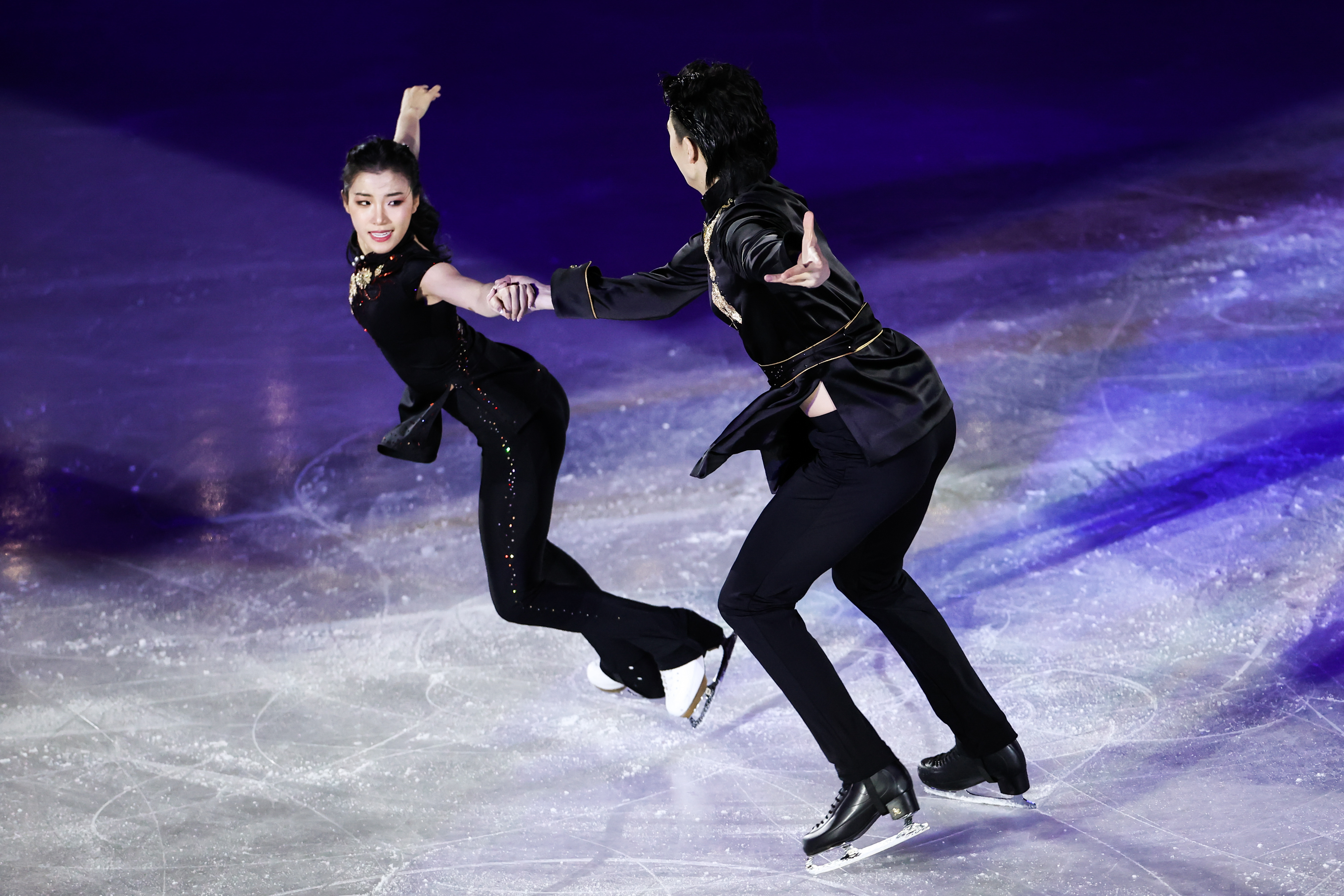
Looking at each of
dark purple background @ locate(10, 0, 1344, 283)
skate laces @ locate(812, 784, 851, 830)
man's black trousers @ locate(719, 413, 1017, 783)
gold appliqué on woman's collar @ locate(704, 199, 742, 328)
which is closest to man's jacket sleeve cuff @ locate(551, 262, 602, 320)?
gold appliqué on woman's collar @ locate(704, 199, 742, 328)

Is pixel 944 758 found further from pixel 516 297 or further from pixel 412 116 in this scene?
pixel 412 116

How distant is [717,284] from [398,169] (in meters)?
1.00

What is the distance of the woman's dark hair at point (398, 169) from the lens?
10.5ft

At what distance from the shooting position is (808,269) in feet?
8.07

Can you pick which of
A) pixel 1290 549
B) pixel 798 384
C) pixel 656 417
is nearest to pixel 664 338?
pixel 656 417

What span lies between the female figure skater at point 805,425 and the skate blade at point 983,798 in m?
0.27

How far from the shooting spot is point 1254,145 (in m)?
6.05

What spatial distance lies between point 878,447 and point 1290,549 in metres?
2.49

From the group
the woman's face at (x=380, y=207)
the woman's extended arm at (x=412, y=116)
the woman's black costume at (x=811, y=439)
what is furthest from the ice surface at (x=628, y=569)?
the woman's extended arm at (x=412, y=116)

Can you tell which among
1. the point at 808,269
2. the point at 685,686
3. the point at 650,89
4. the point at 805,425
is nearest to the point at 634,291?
the point at 805,425

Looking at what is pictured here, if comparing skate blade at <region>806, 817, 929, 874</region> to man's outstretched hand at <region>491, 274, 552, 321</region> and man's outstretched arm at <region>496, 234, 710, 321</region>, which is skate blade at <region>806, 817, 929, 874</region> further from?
man's outstretched hand at <region>491, 274, 552, 321</region>

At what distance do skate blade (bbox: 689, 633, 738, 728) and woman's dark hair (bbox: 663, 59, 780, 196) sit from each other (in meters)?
1.39

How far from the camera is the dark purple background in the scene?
240 inches

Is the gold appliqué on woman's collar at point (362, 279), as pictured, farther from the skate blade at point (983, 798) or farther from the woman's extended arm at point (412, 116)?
the skate blade at point (983, 798)
